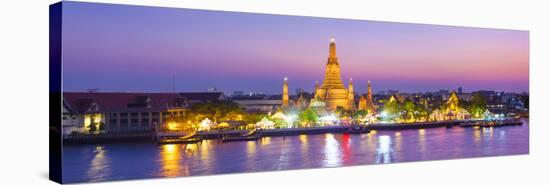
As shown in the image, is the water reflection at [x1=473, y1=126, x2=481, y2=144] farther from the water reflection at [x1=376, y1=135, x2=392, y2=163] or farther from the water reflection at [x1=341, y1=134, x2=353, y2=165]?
the water reflection at [x1=341, y1=134, x2=353, y2=165]

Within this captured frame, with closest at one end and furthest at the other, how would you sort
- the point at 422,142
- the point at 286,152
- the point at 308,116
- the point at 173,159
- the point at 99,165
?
the point at 99,165 < the point at 173,159 < the point at 286,152 < the point at 308,116 < the point at 422,142

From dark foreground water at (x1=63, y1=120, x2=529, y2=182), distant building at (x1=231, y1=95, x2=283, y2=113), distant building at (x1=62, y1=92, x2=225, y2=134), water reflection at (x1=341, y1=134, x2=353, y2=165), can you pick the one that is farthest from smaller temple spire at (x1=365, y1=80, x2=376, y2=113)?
distant building at (x1=62, y1=92, x2=225, y2=134)

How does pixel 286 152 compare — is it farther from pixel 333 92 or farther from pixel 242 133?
pixel 333 92

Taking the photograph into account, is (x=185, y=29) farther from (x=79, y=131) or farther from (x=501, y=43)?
(x=501, y=43)

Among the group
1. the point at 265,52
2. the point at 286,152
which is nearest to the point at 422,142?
the point at 286,152

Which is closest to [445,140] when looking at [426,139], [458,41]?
[426,139]

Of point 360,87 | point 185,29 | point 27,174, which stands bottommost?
point 27,174
